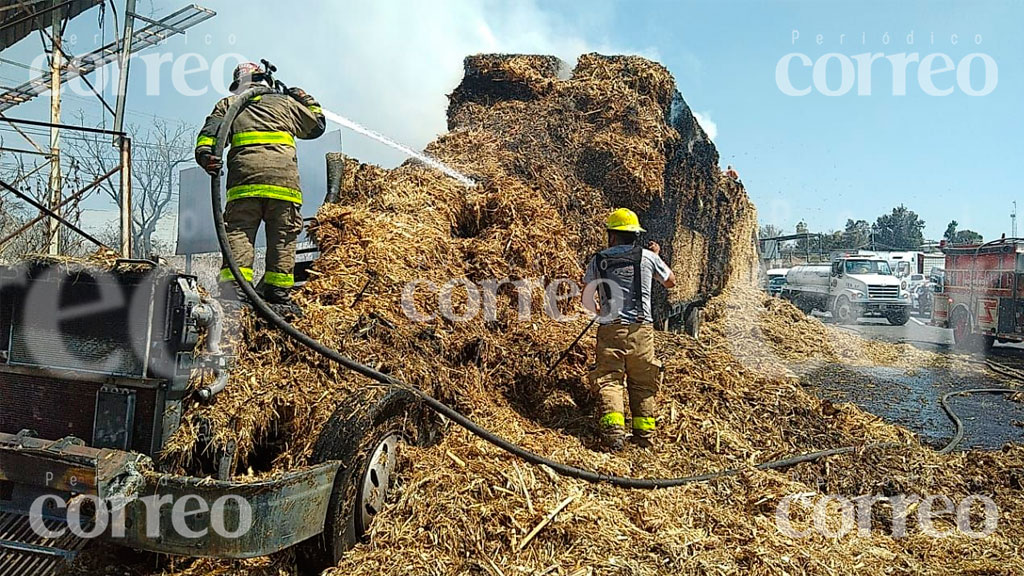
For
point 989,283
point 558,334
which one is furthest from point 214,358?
point 989,283

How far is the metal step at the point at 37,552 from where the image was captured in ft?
8.49

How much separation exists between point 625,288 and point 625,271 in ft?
0.47

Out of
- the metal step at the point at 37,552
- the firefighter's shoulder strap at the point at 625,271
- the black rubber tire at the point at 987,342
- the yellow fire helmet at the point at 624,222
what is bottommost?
the metal step at the point at 37,552

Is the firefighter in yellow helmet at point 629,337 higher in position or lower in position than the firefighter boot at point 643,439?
higher

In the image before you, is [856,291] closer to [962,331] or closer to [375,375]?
[962,331]

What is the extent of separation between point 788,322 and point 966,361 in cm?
340

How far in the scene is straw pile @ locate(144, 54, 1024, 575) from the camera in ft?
10.8

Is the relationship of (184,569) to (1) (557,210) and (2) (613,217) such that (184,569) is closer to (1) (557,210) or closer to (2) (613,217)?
(2) (613,217)

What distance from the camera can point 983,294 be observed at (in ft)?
54.6

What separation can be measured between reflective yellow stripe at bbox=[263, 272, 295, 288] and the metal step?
1689 millimetres

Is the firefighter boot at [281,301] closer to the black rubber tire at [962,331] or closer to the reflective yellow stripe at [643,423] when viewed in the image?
the reflective yellow stripe at [643,423]

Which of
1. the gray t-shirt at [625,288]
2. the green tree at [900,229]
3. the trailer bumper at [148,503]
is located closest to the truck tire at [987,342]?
the gray t-shirt at [625,288]

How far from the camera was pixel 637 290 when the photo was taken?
511 cm

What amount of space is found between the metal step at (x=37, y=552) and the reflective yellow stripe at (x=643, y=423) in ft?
11.5
